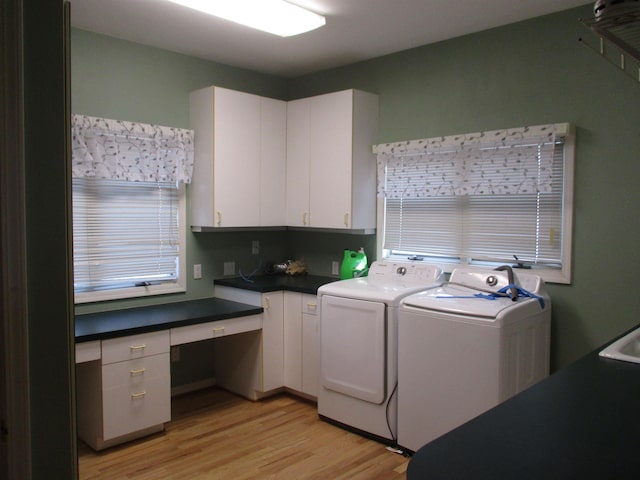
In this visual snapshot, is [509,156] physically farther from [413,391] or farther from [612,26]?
[612,26]

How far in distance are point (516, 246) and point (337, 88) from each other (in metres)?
1.96

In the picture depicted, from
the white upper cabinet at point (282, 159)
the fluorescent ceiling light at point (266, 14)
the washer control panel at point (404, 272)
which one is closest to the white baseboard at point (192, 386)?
the white upper cabinet at point (282, 159)

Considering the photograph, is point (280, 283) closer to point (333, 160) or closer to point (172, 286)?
point (172, 286)

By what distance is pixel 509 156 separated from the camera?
3270mm

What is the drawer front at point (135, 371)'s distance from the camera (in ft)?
9.89

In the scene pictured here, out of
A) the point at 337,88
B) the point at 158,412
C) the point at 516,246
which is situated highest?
the point at 337,88

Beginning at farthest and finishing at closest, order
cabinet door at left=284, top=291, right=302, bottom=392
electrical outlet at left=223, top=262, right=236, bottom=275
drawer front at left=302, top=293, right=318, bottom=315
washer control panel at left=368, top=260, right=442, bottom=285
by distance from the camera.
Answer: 1. electrical outlet at left=223, top=262, right=236, bottom=275
2. cabinet door at left=284, top=291, right=302, bottom=392
3. drawer front at left=302, top=293, right=318, bottom=315
4. washer control panel at left=368, top=260, right=442, bottom=285

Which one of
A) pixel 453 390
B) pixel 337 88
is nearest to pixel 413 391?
pixel 453 390

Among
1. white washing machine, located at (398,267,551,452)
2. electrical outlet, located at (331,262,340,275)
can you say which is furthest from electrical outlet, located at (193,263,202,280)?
white washing machine, located at (398,267,551,452)

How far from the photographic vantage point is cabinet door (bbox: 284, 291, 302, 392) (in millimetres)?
3865

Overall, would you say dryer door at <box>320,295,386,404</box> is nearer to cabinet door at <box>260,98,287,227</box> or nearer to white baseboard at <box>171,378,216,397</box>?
cabinet door at <box>260,98,287,227</box>

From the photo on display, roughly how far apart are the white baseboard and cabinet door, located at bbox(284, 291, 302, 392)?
2.21ft

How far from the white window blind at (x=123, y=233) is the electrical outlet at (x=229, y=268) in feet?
1.43

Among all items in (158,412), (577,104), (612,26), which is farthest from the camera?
(158,412)
